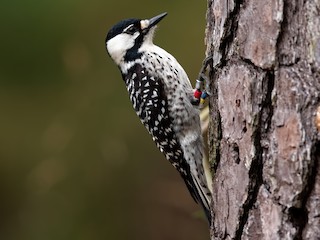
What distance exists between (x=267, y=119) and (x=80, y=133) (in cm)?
241

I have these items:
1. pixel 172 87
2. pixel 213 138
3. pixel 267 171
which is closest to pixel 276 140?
pixel 267 171

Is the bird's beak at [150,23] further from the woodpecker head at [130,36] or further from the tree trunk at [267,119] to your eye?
the tree trunk at [267,119]

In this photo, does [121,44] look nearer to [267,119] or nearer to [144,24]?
[144,24]

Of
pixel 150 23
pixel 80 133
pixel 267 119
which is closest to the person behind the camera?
pixel 267 119

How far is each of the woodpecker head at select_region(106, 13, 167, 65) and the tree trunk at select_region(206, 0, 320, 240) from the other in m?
1.25

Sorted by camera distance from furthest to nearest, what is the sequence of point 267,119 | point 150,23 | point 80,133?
point 80,133
point 150,23
point 267,119

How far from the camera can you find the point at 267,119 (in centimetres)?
194

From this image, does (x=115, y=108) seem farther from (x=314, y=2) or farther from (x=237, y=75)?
(x=314, y=2)

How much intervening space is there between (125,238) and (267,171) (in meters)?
2.53

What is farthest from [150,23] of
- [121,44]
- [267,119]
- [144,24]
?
[267,119]

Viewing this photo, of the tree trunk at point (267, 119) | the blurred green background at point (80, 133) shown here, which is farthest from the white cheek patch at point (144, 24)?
the tree trunk at point (267, 119)

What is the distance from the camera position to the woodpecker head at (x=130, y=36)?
3.42 m

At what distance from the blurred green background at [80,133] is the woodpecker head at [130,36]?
0.79m

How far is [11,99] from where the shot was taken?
4.37 m
